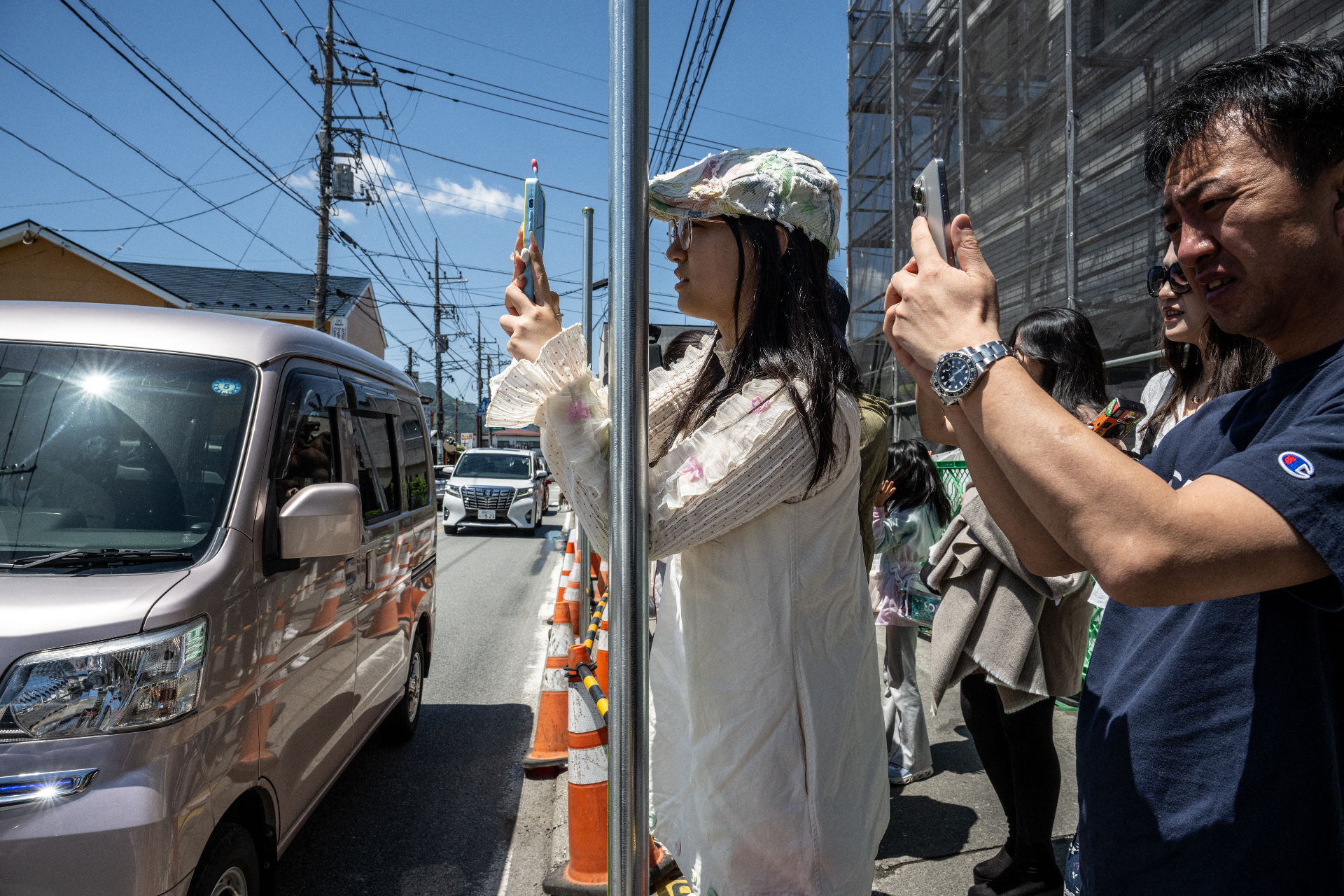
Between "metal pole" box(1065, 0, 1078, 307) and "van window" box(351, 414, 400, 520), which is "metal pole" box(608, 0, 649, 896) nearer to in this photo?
"van window" box(351, 414, 400, 520)

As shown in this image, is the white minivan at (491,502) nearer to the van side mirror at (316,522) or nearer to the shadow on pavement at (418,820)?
the shadow on pavement at (418,820)

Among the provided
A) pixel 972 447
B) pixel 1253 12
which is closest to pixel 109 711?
pixel 972 447

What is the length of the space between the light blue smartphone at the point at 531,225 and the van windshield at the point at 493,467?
15.8m

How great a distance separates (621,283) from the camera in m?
0.97

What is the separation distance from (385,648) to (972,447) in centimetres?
335

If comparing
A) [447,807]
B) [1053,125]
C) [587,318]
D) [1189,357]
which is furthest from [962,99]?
[447,807]

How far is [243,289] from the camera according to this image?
25.9 metres

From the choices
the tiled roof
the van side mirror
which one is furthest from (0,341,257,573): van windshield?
the tiled roof

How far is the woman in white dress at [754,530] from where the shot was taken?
1.13 m

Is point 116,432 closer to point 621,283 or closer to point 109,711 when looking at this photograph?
point 109,711

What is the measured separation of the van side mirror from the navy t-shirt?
2.18m

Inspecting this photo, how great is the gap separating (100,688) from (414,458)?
2.83 metres

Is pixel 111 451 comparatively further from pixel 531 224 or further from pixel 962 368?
pixel 962 368

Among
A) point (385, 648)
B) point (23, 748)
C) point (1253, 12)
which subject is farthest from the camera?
point (1253, 12)
